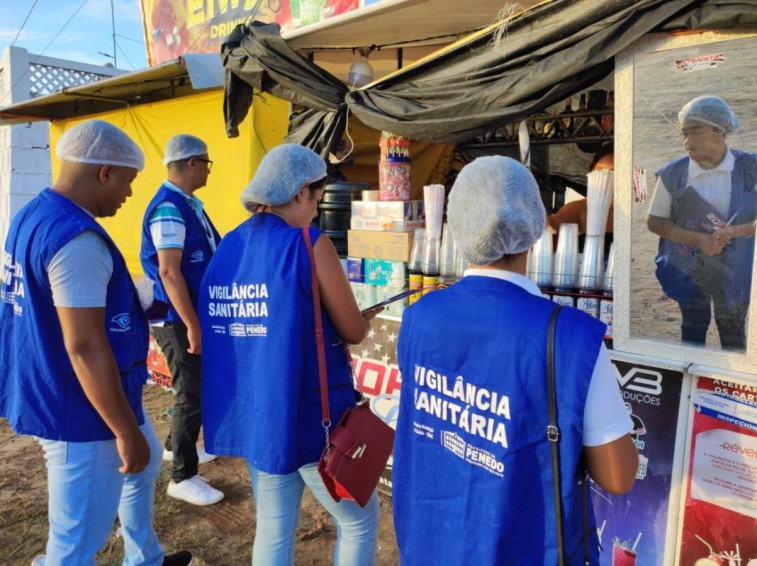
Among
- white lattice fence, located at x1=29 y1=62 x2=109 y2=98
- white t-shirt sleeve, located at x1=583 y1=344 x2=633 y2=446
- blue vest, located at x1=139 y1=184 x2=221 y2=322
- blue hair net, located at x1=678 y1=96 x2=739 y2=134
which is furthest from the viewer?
white lattice fence, located at x1=29 y1=62 x2=109 y2=98

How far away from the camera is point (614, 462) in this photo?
3.60 ft

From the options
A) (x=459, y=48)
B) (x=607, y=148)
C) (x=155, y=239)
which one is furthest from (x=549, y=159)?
(x=155, y=239)

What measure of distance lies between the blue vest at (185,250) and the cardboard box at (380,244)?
91 centimetres

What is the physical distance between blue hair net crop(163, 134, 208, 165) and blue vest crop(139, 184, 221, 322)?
6.9 inches

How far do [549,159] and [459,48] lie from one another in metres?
3.44

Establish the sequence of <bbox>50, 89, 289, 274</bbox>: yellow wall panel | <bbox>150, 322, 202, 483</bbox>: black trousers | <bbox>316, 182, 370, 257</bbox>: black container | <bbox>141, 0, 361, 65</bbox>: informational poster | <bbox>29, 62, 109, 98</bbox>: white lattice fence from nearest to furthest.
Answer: <bbox>150, 322, 202, 483</bbox>: black trousers → <bbox>316, 182, 370, 257</bbox>: black container → <bbox>50, 89, 289, 274</bbox>: yellow wall panel → <bbox>141, 0, 361, 65</bbox>: informational poster → <bbox>29, 62, 109, 98</bbox>: white lattice fence

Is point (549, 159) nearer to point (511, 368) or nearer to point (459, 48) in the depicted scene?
point (459, 48)

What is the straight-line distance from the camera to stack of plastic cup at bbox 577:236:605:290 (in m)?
2.54

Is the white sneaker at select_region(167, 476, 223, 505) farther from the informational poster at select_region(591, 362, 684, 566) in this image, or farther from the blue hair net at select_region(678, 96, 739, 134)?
the blue hair net at select_region(678, 96, 739, 134)

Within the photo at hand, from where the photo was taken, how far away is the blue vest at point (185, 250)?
2912 mm

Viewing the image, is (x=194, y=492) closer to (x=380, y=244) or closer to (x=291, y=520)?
(x=291, y=520)

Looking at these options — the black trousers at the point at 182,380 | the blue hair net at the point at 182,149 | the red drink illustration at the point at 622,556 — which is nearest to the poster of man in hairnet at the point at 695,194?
the red drink illustration at the point at 622,556

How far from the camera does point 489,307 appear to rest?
1.16 metres

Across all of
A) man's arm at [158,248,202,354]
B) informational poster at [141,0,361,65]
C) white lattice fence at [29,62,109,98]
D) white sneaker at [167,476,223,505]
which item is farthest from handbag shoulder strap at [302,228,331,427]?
white lattice fence at [29,62,109,98]
